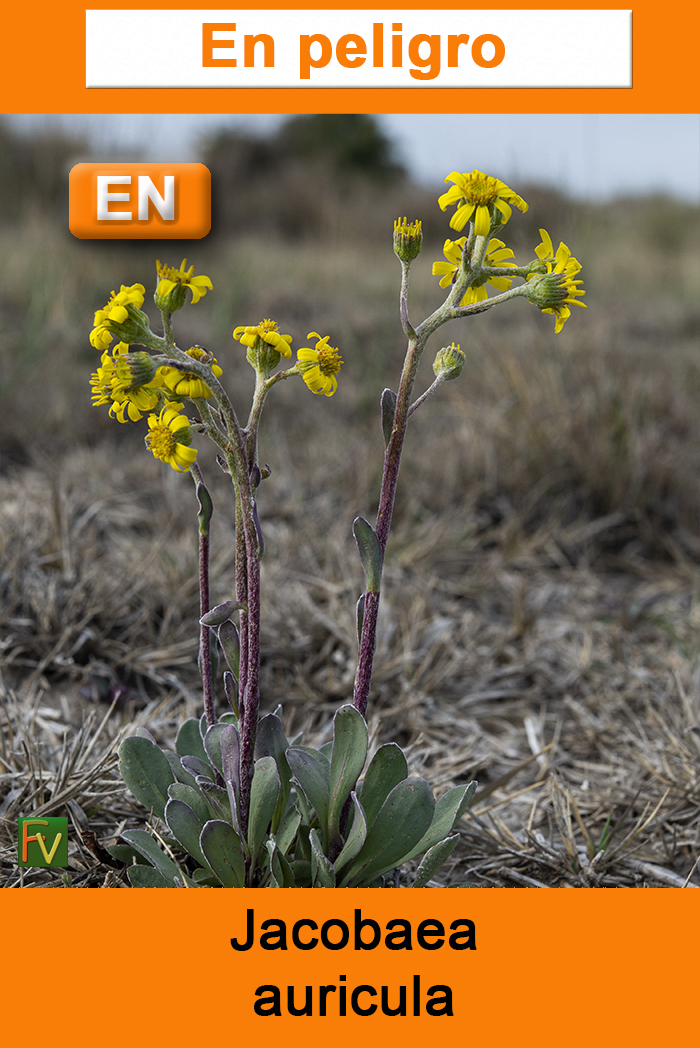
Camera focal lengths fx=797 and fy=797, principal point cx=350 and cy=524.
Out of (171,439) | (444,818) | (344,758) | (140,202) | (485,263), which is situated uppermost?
(140,202)

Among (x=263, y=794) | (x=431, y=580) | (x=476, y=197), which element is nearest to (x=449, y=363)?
(x=476, y=197)

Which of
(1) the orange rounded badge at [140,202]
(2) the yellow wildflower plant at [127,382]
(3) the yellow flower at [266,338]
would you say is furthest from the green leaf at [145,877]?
(1) the orange rounded badge at [140,202]

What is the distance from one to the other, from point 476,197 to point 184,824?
99cm

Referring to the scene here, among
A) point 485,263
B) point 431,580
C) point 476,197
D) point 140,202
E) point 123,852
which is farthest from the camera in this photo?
point 431,580

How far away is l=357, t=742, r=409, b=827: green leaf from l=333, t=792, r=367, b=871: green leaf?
63 millimetres

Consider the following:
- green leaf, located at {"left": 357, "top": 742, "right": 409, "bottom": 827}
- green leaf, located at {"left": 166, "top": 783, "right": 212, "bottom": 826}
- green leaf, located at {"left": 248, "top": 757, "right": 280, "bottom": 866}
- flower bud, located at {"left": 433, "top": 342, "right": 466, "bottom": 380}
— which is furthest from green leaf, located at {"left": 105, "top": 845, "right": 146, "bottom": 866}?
flower bud, located at {"left": 433, "top": 342, "right": 466, "bottom": 380}

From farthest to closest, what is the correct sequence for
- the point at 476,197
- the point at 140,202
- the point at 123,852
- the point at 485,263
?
the point at 123,852
the point at 140,202
the point at 485,263
the point at 476,197

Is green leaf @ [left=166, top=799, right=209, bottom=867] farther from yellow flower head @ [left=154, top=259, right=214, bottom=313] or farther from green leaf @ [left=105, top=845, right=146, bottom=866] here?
yellow flower head @ [left=154, top=259, right=214, bottom=313]

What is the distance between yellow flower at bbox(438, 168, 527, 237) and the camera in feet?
3.30

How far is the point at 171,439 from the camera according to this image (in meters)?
1.08

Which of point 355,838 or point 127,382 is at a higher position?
point 127,382

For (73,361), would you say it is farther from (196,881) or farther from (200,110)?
(196,881)

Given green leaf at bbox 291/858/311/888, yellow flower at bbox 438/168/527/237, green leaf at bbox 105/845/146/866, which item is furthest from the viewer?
green leaf at bbox 105/845/146/866

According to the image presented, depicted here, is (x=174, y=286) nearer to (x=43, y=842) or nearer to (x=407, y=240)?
(x=407, y=240)
